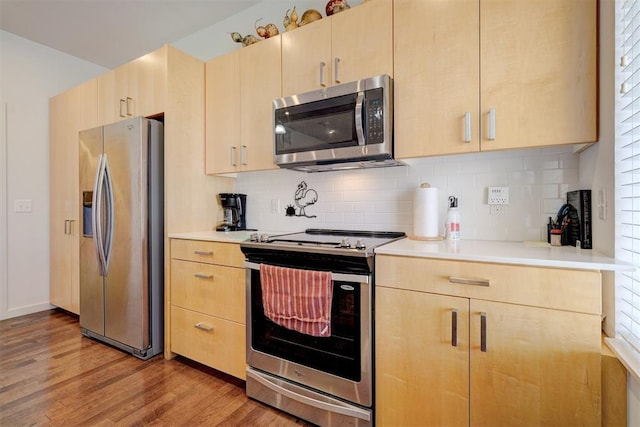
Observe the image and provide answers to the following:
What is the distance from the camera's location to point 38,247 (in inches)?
127

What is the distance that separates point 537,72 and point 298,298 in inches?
60.8

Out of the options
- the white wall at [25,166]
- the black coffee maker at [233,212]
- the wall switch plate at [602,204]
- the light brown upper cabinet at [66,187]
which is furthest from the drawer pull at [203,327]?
the white wall at [25,166]

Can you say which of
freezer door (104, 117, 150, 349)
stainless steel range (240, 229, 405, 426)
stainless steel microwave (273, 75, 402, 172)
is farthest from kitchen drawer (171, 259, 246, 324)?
stainless steel microwave (273, 75, 402, 172)

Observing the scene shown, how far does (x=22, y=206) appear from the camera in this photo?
10.2 ft

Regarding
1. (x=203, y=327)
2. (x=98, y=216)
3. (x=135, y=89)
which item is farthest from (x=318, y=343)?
(x=135, y=89)

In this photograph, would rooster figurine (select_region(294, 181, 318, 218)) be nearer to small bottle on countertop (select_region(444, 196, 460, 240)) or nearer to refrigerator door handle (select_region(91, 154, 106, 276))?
small bottle on countertop (select_region(444, 196, 460, 240))

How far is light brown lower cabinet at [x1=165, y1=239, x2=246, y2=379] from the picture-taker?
188cm

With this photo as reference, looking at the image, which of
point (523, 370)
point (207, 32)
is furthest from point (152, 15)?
point (523, 370)

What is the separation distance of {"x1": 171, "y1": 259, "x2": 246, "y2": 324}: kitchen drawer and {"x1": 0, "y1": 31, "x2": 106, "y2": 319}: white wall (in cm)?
218

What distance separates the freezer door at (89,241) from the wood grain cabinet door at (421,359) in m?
2.32

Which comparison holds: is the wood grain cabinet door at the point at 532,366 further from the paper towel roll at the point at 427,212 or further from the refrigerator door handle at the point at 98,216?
the refrigerator door handle at the point at 98,216

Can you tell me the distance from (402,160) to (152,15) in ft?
8.92

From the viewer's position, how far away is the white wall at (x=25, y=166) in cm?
298

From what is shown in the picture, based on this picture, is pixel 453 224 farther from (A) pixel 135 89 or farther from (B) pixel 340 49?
(A) pixel 135 89
